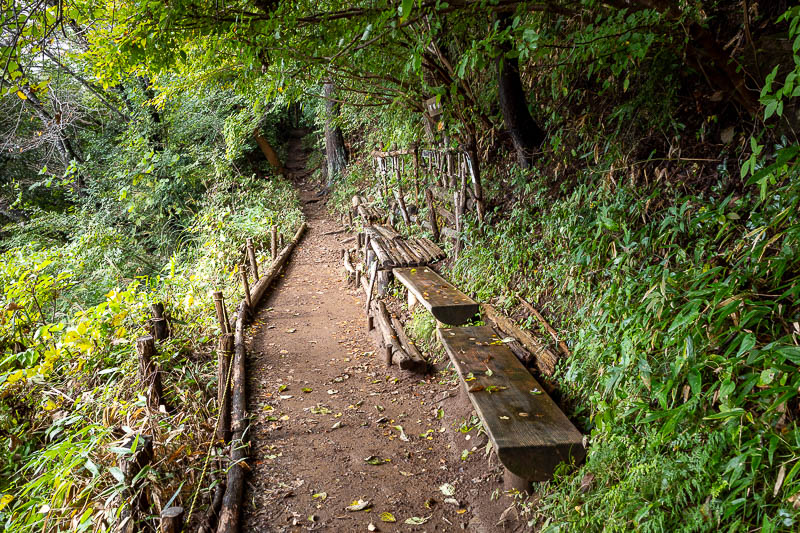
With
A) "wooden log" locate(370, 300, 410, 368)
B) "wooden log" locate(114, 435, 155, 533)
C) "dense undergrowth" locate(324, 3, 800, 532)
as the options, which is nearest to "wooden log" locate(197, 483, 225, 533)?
"wooden log" locate(114, 435, 155, 533)

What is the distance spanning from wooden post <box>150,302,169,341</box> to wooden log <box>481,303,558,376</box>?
3.52 meters

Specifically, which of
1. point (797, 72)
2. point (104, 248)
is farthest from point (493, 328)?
point (104, 248)

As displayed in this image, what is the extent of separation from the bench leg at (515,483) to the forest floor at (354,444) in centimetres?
8

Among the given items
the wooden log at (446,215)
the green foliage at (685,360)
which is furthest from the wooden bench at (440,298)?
the green foliage at (685,360)

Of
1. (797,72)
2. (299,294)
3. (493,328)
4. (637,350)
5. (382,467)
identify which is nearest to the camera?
(797,72)

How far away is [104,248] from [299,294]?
233 inches

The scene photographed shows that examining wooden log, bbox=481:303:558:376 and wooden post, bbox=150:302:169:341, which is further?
wooden post, bbox=150:302:169:341

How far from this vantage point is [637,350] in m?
2.83

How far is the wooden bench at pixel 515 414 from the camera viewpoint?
116 inches

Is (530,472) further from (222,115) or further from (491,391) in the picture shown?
(222,115)

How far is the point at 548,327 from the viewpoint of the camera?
165 inches

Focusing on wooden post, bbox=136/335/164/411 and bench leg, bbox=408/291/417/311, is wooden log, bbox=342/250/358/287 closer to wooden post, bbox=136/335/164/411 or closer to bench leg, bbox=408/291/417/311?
bench leg, bbox=408/291/417/311

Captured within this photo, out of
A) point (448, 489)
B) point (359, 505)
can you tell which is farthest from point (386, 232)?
point (359, 505)

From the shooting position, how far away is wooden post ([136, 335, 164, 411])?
14.0 ft
